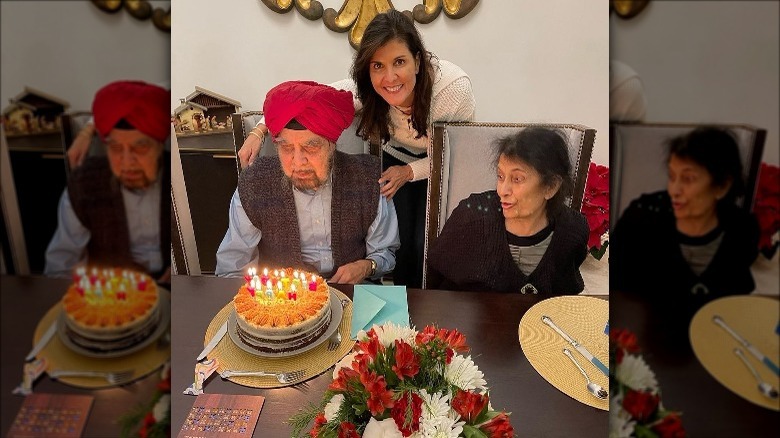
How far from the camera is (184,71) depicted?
0.90 meters

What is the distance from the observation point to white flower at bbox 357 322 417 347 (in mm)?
836

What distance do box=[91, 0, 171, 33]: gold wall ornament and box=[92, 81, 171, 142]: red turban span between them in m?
0.11

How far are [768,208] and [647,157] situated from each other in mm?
174

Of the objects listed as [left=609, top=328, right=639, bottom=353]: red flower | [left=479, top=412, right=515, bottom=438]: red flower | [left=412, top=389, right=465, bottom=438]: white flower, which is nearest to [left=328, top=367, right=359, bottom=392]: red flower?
[left=412, top=389, right=465, bottom=438]: white flower

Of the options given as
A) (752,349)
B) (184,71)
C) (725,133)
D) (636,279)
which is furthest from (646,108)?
(184,71)

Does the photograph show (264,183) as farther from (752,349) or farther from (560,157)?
(752,349)

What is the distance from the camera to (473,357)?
3.08 ft

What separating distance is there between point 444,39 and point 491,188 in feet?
0.89

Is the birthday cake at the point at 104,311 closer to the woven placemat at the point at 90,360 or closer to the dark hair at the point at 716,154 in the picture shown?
the woven placemat at the point at 90,360

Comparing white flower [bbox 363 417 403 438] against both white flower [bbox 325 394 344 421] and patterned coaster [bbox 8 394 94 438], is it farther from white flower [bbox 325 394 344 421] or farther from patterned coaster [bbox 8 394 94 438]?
patterned coaster [bbox 8 394 94 438]

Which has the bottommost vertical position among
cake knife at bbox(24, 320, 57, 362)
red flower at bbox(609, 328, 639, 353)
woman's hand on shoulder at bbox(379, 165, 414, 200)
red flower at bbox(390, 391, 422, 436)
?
red flower at bbox(390, 391, 422, 436)

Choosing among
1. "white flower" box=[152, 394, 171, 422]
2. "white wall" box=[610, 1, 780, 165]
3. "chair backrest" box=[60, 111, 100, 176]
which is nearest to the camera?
"white wall" box=[610, 1, 780, 165]

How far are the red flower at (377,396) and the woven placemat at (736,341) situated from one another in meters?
0.46

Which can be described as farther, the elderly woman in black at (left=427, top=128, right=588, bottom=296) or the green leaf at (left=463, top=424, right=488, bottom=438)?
the elderly woman in black at (left=427, top=128, right=588, bottom=296)
